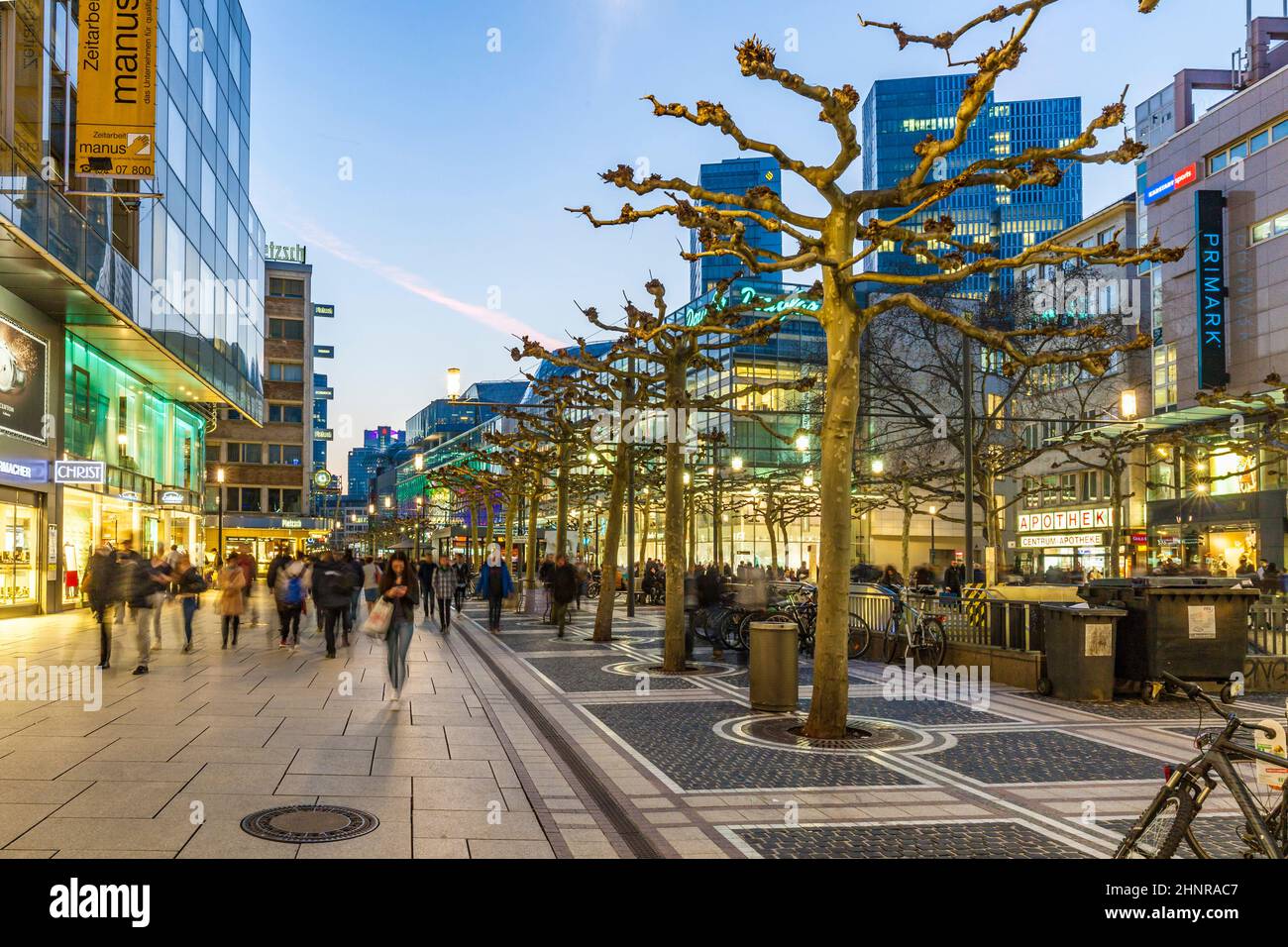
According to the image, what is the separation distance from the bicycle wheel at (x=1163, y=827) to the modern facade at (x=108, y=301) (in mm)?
22176

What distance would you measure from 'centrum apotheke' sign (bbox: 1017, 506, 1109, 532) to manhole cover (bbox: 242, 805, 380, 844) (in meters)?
51.5

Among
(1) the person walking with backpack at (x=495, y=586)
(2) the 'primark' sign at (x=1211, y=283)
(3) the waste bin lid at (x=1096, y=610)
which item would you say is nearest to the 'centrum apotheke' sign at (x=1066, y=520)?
(2) the 'primark' sign at (x=1211, y=283)

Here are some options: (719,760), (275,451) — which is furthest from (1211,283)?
(275,451)

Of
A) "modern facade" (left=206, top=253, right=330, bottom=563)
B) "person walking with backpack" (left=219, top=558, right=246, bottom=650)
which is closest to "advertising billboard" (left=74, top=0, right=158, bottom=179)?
"person walking with backpack" (left=219, top=558, right=246, bottom=650)

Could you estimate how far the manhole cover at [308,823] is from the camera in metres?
6.58

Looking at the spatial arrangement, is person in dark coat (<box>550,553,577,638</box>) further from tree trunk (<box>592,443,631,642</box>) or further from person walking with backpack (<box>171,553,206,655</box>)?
person walking with backpack (<box>171,553,206,655</box>)

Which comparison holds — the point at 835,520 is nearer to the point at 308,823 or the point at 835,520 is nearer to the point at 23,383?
the point at 308,823

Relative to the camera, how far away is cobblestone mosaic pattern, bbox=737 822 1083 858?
653cm

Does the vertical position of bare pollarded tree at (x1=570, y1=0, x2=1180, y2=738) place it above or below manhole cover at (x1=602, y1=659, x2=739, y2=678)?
above

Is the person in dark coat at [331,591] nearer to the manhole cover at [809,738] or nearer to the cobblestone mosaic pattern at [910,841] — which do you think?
the manhole cover at [809,738]

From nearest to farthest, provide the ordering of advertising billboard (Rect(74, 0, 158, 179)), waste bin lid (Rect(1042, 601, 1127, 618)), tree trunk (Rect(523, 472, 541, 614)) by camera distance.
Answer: waste bin lid (Rect(1042, 601, 1127, 618)) → advertising billboard (Rect(74, 0, 158, 179)) → tree trunk (Rect(523, 472, 541, 614))
